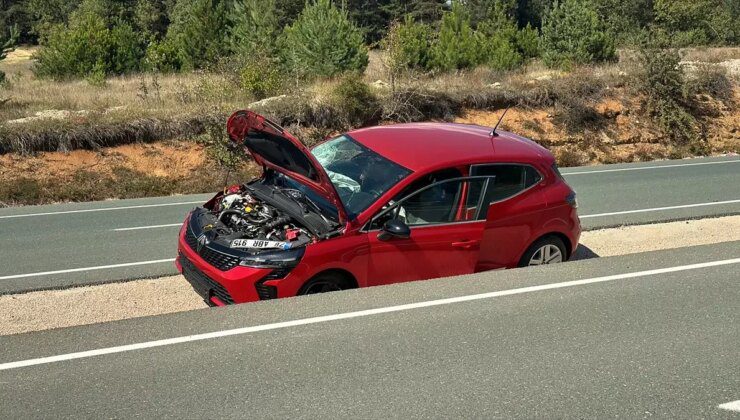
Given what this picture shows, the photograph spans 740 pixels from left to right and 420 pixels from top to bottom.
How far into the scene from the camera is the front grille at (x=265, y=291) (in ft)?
21.8

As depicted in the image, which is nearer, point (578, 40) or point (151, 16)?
point (578, 40)

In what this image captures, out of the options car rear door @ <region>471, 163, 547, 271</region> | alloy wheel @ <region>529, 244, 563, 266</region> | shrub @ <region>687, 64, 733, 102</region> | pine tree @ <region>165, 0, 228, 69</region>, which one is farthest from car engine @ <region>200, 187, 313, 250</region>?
pine tree @ <region>165, 0, 228, 69</region>

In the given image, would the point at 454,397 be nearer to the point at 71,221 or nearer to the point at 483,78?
the point at 71,221

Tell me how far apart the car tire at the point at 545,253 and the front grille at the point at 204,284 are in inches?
128

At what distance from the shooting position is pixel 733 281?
7500 mm

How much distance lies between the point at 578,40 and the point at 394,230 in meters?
30.8

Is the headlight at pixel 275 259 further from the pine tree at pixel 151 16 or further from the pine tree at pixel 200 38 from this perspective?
the pine tree at pixel 151 16

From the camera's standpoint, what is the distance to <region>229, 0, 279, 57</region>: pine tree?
3228 cm

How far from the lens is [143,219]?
13.2 metres

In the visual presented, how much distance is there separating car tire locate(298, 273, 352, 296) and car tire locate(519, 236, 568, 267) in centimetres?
218

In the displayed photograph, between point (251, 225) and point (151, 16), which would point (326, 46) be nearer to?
point (251, 225)

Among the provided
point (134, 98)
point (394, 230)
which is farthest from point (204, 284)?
point (134, 98)

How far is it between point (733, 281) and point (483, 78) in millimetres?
21103

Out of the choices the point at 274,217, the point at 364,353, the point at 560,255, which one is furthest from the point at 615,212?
the point at 364,353
